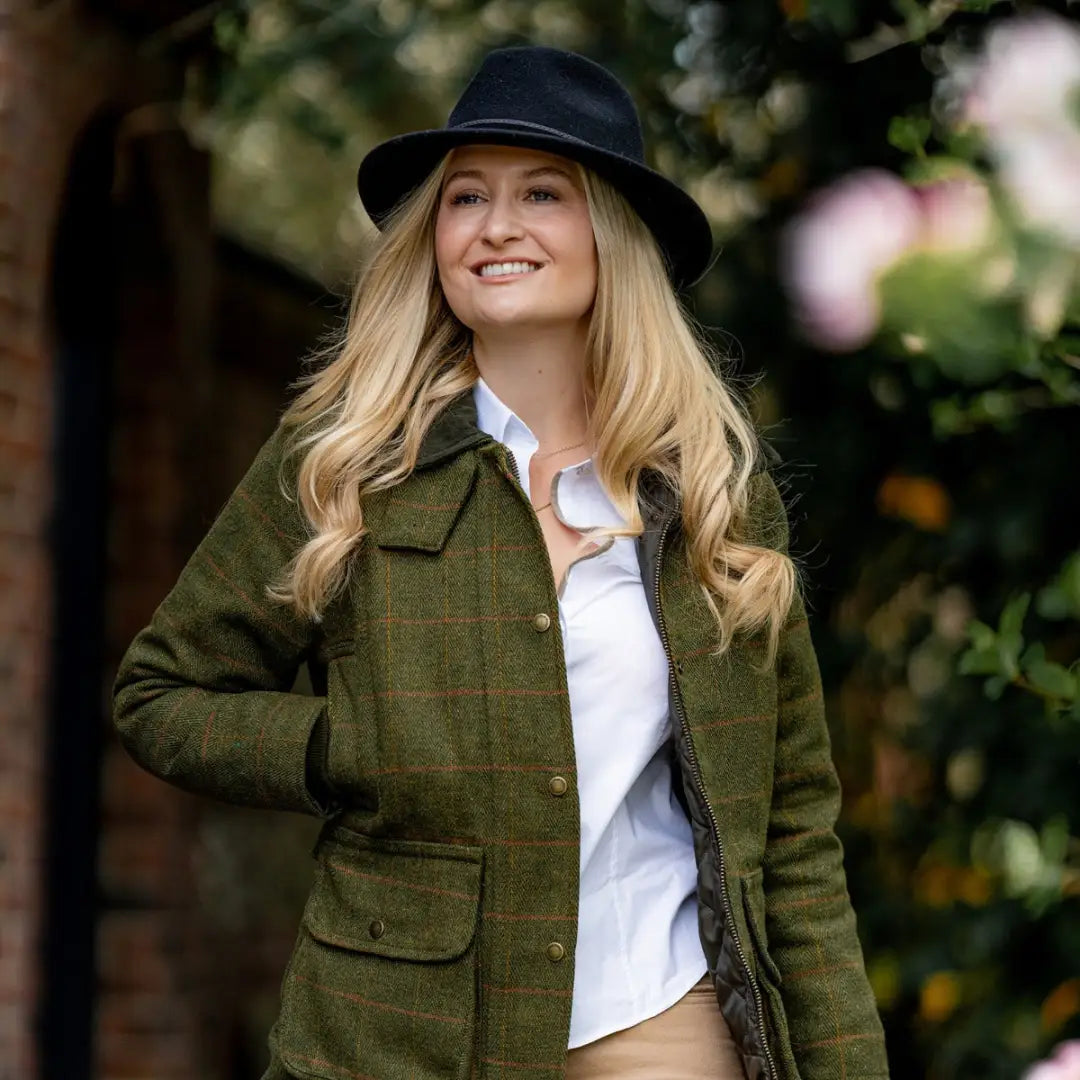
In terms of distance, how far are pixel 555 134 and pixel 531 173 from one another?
3.4 inches

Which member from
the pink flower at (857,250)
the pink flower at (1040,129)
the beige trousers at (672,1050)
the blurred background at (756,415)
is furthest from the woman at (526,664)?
the pink flower at (1040,129)

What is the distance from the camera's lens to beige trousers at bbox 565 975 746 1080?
204 centimetres

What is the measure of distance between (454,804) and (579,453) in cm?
55

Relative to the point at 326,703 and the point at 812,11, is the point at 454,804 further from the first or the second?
the point at 812,11

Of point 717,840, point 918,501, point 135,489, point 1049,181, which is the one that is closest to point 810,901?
point 717,840

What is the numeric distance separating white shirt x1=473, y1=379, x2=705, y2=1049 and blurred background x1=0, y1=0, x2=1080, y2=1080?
76 centimetres

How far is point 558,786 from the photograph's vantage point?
1.99 metres

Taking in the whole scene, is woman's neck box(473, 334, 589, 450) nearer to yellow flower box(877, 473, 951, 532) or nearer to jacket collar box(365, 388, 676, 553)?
jacket collar box(365, 388, 676, 553)

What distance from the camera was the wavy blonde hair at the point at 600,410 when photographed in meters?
2.13

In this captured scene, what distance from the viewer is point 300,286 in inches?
229

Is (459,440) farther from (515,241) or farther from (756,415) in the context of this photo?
(756,415)

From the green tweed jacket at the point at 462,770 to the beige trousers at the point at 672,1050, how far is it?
3 cm

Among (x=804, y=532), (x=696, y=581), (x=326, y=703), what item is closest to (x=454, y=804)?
(x=326, y=703)

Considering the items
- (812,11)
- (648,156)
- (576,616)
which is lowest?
(576,616)
